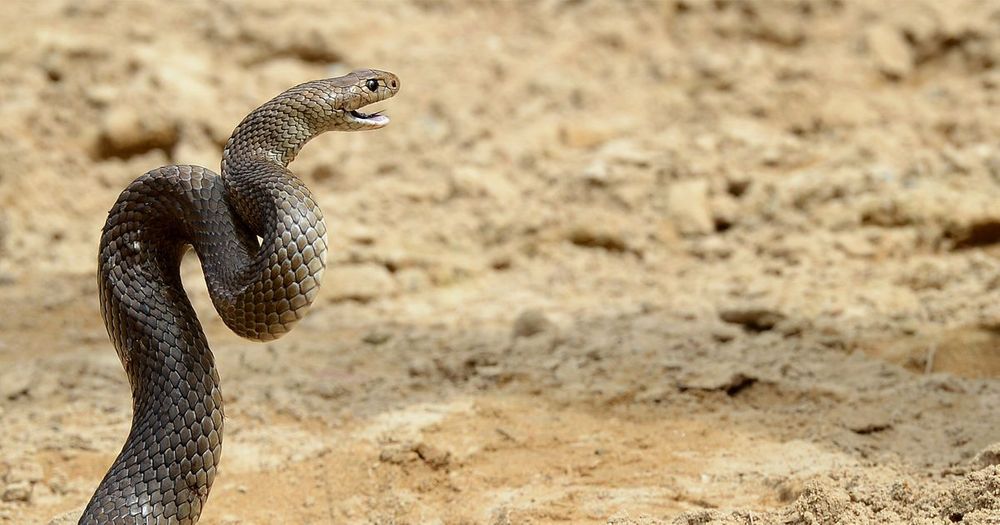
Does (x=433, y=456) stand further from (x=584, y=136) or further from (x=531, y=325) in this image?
(x=584, y=136)

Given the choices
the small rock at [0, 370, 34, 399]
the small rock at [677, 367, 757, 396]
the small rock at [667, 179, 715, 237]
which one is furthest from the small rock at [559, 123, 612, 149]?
the small rock at [0, 370, 34, 399]

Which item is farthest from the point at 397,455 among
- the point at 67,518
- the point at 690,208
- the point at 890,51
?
the point at 890,51

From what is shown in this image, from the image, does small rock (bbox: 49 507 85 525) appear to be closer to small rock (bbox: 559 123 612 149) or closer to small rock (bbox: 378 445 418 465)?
small rock (bbox: 378 445 418 465)

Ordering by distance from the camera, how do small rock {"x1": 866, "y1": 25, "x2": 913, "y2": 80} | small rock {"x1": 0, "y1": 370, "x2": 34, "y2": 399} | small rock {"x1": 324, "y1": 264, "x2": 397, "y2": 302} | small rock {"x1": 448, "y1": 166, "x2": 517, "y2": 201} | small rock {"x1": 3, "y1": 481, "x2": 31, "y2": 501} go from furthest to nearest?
1. small rock {"x1": 866, "y1": 25, "x2": 913, "y2": 80}
2. small rock {"x1": 448, "y1": 166, "x2": 517, "y2": 201}
3. small rock {"x1": 324, "y1": 264, "x2": 397, "y2": 302}
4. small rock {"x1": 0, "y1": 370, "x2": 34, "y2": 399}
5. small rock {"x1": 3, "y1": 481, "x2": 31, "y2": 501}

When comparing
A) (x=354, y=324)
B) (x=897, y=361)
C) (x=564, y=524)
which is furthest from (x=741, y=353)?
(x=354, y=324)

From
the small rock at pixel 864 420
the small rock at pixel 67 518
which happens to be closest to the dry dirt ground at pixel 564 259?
the small rock at pixel 864 420

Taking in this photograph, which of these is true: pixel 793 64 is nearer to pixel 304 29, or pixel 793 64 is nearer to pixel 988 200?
pixel 988 200
